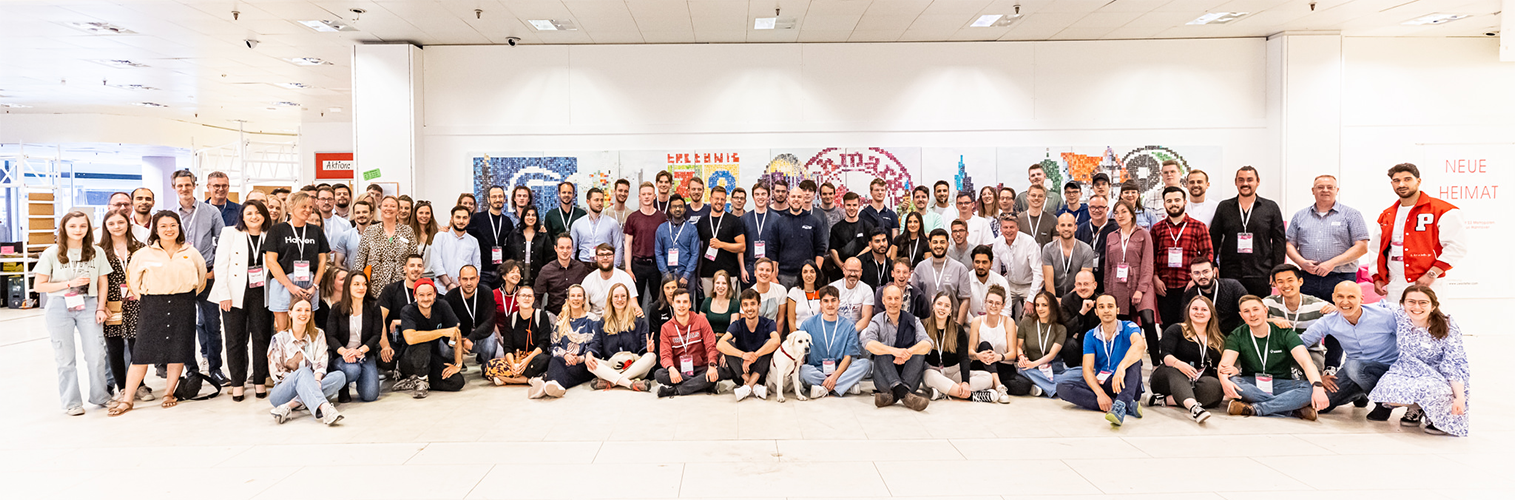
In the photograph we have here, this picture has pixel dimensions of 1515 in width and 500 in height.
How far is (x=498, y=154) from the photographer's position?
8398 millimetres

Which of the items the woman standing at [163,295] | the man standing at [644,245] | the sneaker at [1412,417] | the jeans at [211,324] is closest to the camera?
the sneaker at [1412,417]

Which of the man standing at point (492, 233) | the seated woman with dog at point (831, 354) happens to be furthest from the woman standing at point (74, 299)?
the seated woman with dog at point (831, 354)

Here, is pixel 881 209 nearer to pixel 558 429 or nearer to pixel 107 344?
pixel 558 429

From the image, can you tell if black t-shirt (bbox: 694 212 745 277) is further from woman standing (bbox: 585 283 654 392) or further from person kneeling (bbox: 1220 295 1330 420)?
person kneeling (bbox: 1220 295 1330 420)

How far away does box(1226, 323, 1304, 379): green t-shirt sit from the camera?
477 cm

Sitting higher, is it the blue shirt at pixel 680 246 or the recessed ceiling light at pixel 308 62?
the recessed ceiling light at pixel 308 62

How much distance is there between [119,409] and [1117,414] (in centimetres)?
628

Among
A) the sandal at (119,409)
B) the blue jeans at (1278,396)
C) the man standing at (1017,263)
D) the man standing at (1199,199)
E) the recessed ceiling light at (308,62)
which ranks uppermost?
the recessed ceiling light at (308,62)

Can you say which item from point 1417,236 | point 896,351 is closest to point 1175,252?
point 1417,236

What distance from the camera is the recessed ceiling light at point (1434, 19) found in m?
7.39

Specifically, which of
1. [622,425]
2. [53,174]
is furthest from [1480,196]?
[53,174]

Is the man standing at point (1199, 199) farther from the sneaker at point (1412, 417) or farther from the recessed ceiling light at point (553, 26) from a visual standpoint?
the recessed ceiling light at point (553, 26)

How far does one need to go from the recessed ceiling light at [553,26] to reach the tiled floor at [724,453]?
3.83m

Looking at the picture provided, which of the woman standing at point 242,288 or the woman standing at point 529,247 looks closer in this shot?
the woman standing at point 242,288
